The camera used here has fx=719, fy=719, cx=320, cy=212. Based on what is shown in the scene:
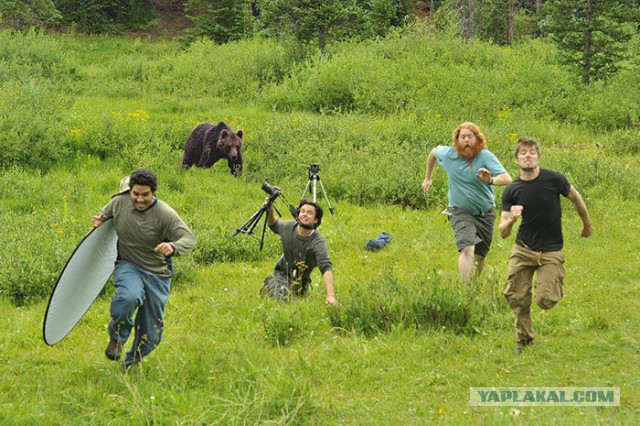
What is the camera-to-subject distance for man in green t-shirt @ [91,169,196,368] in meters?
6.46

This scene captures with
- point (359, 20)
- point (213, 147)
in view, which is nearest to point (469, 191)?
point (213, 147)

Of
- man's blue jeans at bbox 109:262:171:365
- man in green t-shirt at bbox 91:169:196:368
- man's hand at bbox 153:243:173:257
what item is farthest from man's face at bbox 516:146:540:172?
man's blue jeans at bbox 109:262:171:365

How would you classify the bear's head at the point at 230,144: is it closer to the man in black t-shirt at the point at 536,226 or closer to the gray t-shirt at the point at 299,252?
the gray t-shirt at the point at 299,252

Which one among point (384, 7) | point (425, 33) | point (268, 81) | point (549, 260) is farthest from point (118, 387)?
point (384, 7)

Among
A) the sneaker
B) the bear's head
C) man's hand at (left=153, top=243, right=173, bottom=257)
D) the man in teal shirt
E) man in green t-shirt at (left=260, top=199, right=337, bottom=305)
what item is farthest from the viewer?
the bear's head

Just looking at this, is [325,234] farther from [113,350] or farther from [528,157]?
[528,157]

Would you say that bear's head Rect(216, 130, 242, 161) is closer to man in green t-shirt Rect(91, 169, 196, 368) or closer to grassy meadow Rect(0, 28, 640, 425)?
grassy meadow Rect(0, 28, 640, 425)

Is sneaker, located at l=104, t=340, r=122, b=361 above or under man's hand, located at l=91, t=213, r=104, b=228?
under

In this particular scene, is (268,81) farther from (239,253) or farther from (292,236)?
(292,236)

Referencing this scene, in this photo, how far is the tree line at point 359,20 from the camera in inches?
856

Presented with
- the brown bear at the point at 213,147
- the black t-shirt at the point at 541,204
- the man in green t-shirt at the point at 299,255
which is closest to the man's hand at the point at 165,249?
the man in green t-shirt at the point at 299,255

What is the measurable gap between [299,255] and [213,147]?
24.9ft

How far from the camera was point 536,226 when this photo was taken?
6664 millimetres

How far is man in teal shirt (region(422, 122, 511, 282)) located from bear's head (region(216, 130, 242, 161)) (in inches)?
291
